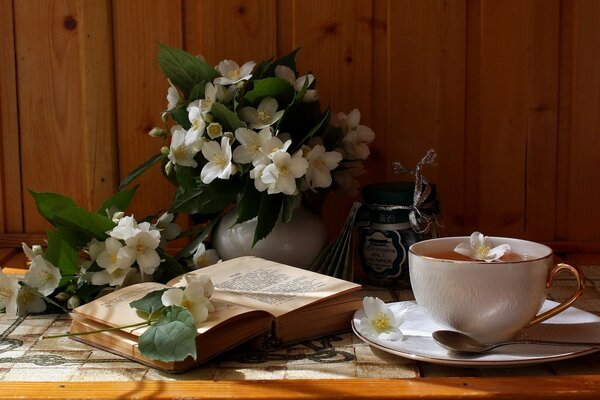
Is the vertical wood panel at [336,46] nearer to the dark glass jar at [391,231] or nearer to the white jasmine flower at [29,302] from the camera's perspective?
the dark glass jar at [391,231]

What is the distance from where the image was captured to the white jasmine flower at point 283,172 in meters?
1.21

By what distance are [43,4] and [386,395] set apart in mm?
955

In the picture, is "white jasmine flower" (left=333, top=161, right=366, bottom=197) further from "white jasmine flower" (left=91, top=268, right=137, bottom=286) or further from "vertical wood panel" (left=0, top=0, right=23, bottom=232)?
"vertical wood panel" (left=0, top=0, right=23, bottom=232)

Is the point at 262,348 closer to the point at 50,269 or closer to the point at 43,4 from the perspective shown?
the point at 50,269

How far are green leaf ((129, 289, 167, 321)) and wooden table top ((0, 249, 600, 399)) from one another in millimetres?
56

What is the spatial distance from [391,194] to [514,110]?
1.09 feet

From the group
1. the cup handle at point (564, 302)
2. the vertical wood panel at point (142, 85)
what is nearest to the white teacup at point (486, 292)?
the cup handle at point (564, 302)

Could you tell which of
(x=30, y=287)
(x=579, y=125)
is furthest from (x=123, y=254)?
(x=579, y=125)

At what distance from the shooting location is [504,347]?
0.94m

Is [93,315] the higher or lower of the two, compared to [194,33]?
lower

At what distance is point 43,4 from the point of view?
149 cm

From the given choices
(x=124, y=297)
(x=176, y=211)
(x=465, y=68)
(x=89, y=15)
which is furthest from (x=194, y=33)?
(x=124, y=297)

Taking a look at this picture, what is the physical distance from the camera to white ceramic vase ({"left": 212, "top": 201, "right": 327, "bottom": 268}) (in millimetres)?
1304

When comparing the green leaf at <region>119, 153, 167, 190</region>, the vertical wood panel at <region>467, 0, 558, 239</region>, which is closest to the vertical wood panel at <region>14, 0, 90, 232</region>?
the green leaf at <region>119, 153, 167, 190</region>
